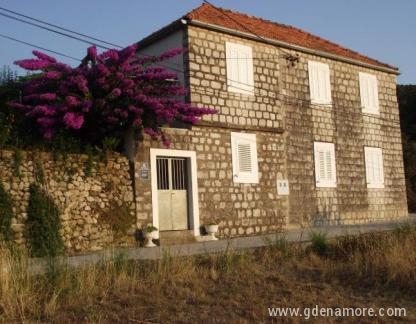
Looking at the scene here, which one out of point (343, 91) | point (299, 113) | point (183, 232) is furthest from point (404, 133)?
point (183, 232)

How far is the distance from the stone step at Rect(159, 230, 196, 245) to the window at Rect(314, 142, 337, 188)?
579cm

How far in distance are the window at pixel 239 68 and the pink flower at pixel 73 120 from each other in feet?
17.4

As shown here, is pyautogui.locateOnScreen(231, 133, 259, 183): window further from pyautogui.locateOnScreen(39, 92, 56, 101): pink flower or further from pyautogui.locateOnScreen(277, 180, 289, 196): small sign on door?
pyautogui.locateOnScreen(39, 92, 56, 101): pink flower

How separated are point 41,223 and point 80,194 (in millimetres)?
1265

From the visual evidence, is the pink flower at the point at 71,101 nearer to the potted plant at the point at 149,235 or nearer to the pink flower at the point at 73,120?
the pink flower at the point at 73,120

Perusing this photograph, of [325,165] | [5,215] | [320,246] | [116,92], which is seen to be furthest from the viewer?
[325,165]

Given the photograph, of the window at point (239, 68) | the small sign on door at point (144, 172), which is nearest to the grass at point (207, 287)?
the small sign on door at point (144, 172)

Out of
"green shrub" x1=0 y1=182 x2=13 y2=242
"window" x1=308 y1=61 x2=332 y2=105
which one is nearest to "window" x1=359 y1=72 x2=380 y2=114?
"window" x1=308 y1=61 x2=332 y2=105

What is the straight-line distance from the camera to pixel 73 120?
13430mm

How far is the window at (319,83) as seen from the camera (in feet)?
65.4

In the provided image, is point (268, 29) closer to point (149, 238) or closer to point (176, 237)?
point (176, 237)

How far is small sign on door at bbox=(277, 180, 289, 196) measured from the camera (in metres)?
18.1

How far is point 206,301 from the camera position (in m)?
6.88

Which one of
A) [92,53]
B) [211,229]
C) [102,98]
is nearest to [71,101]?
[102,98]
